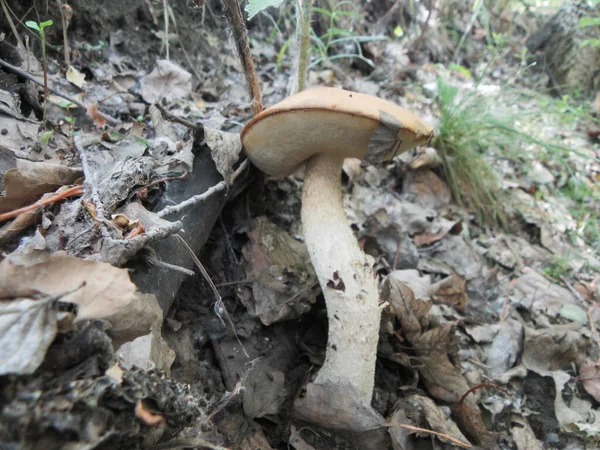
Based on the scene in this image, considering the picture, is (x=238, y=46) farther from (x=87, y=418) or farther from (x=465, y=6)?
(x=465, y=6)

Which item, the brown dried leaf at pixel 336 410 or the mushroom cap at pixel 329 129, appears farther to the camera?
the brown dried leaf at pixel 336 410

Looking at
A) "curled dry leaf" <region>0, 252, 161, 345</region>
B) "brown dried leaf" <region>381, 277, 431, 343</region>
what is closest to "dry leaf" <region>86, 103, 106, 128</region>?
"curled dry leaf" <region>0, 252, 161, 345</region>

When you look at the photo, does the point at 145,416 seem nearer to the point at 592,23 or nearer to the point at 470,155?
the point at 470,155

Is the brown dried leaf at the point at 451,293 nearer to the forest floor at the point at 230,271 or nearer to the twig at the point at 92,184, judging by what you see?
the forest floor at the point at 230,271

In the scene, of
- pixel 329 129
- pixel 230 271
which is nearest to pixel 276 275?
pixel 230 271

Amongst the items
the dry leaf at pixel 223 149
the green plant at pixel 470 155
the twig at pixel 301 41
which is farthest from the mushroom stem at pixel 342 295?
the green plant at pixel 470 155

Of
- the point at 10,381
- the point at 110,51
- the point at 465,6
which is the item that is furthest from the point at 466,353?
the point at 465,6
